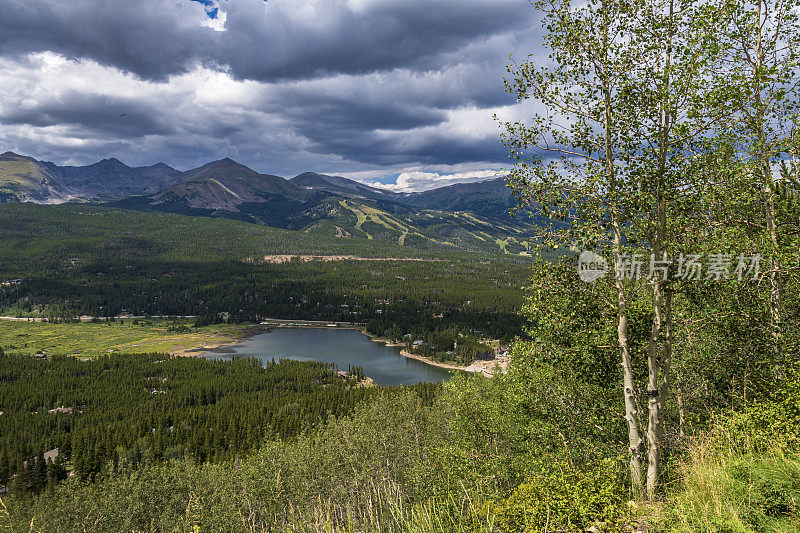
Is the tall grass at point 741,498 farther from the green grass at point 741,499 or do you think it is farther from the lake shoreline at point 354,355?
the lake shoreline at point 354,355

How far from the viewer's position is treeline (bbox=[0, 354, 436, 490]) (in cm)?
7594

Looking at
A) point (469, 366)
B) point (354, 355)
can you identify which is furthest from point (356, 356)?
point (469, 366)

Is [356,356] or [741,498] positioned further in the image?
[356,356]

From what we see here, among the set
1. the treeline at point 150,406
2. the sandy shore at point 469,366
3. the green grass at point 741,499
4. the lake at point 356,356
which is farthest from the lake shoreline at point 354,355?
the green grass at point 741,499

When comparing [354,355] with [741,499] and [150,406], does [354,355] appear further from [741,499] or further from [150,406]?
[741,499]

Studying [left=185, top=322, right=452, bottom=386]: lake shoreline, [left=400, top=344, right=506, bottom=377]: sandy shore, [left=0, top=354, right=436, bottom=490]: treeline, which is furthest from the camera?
[left=185, top=322, right=452, bottom=386]: lake shoreline

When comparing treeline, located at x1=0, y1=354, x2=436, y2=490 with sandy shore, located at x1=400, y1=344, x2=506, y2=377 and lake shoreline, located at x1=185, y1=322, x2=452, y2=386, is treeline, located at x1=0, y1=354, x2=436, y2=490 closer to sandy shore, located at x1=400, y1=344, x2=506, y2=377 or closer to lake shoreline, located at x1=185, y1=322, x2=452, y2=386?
lake shoreline, located at x1=185, y1=322, x2=452, y2=386

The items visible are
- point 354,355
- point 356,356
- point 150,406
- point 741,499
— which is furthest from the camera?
point 354,355

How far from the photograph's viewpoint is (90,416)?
97.4 m

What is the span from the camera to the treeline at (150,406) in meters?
75.9

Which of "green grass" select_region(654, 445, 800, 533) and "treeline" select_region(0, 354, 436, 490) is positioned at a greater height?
"green grass" select_region(654, 445, 800, 533)

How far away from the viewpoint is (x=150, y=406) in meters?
104

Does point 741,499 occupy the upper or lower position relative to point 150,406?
upper

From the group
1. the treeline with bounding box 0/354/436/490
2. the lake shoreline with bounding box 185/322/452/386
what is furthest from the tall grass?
the lake shoreline with bounding box 185/322/452/386
